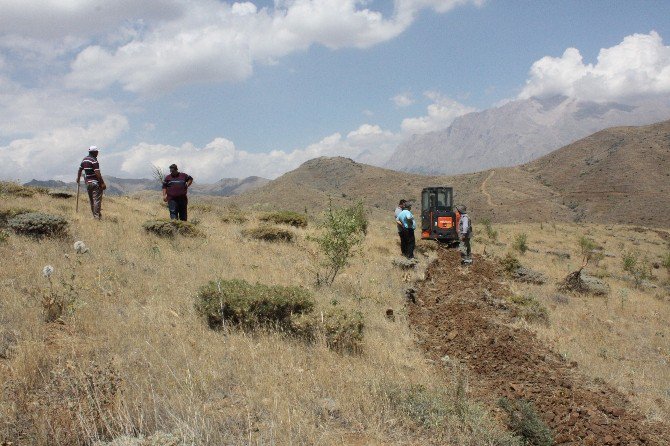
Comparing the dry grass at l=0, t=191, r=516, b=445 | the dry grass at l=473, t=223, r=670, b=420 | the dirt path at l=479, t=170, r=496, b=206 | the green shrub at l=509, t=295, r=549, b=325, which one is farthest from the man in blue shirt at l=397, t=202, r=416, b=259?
the dirt path at l=479, t=170, r=496, b=206

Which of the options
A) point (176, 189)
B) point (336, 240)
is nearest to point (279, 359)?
point (336, 240)

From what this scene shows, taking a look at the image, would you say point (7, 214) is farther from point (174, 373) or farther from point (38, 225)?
point (174, 373)

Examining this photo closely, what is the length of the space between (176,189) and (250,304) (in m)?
6.85

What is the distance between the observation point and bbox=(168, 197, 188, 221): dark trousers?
11453 mm

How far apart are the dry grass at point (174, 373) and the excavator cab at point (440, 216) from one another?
10.1 meters

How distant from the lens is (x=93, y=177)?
10.6m

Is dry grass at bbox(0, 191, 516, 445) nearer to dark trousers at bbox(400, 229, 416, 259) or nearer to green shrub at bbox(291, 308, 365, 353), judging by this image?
green shrub at bbox(291, 308, 365, 353)

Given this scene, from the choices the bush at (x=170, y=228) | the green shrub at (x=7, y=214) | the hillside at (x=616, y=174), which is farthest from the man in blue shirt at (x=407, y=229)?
the hillside at (x=616, y=174)

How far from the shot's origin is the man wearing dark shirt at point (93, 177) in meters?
10.6

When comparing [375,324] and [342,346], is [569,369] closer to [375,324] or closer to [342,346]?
[375,324]

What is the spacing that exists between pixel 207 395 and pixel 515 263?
1252 centimetres

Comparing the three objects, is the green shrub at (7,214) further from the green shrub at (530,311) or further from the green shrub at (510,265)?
the green shrub at (510,265)

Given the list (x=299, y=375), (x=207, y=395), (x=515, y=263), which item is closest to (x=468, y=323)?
(x=299, y=375)

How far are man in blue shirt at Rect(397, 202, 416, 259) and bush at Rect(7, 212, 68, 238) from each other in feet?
27.9
